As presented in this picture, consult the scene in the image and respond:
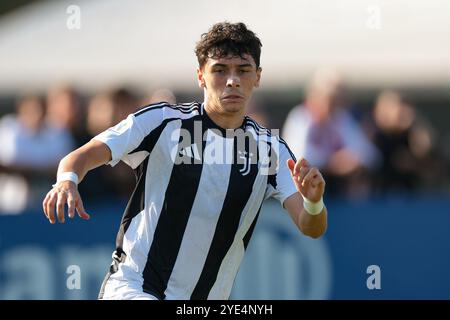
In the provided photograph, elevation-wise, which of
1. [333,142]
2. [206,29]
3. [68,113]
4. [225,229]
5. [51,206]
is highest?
[206,29]

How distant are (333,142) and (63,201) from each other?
591cm

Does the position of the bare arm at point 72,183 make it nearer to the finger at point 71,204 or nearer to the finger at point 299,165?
the finger at point 71,204

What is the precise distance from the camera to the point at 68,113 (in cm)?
1227

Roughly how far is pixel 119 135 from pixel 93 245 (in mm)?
4344

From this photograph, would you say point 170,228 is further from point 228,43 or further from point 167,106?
point 228,43

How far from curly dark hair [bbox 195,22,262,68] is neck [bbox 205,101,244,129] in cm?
32

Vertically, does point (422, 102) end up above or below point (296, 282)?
above

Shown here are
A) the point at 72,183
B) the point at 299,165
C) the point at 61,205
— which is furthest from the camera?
the point at 299,165

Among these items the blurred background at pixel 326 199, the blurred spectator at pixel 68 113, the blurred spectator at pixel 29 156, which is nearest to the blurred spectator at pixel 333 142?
the blurred background at pixel 326 199

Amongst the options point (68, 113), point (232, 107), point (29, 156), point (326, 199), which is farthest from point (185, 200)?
point (29, 156)
